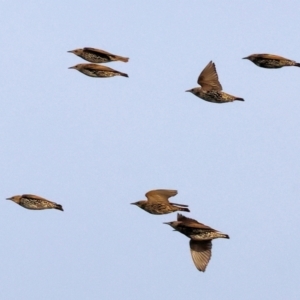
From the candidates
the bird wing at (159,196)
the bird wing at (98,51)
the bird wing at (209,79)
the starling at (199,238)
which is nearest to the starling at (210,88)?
the bird wing at (209,79)

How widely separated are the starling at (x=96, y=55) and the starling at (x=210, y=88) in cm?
245

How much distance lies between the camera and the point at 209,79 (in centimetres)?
3288

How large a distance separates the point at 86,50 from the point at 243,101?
4.17 meters

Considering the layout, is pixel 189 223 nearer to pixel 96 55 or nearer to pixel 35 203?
pixel 35 203

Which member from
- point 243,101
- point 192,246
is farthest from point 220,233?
point 243,101

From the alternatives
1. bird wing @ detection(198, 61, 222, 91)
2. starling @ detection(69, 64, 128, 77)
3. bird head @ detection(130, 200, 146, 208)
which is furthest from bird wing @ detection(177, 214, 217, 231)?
starling @ detection(69, 64, 128, 77)

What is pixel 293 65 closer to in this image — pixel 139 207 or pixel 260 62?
pixel 260 62

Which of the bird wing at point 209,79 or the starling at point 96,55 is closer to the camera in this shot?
the starling at point 96,55

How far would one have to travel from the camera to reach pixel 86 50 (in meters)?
32.3

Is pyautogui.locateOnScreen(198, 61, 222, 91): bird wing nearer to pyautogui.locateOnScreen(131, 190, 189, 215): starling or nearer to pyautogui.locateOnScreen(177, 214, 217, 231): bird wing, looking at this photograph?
pyautogui.locateOnScreen(131, 190, 189, 215): starling

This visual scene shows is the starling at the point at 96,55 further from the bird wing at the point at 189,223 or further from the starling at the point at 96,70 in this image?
the bird wing at the point at 189,223

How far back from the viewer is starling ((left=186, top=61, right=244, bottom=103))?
32.6 meters

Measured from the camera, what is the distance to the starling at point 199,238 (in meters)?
30.6

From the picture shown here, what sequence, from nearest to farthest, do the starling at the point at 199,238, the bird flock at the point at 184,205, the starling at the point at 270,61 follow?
the starling at the point at 199,238
the bird flock at the point at 184,205
the starling at the point at 270,61
